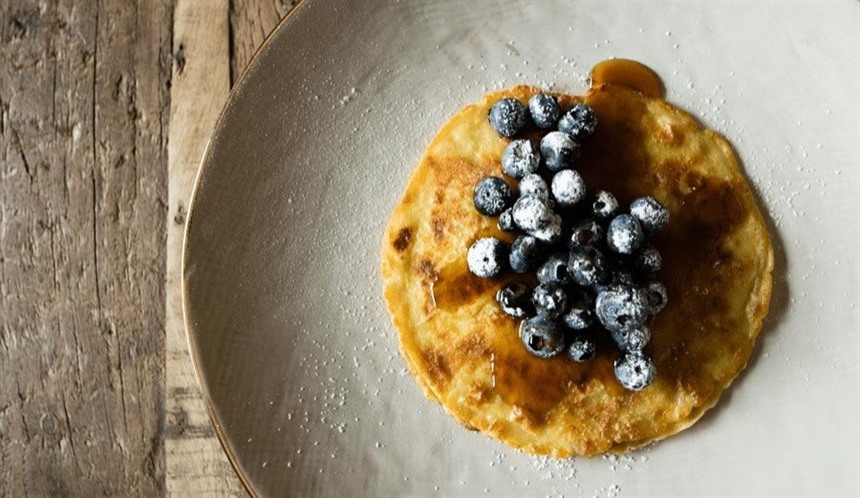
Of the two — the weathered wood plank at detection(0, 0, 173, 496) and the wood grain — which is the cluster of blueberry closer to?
the wood grain

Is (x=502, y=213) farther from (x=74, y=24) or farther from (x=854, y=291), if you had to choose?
(x=74, y=24)

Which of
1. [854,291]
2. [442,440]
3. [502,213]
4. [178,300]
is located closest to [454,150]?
[502,213]

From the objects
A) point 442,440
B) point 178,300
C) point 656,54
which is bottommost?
point 442,440

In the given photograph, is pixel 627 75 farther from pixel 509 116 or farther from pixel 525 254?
pixel 525 254

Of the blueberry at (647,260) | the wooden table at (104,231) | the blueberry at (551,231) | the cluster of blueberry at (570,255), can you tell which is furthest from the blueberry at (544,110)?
the wooden table at (104,231)

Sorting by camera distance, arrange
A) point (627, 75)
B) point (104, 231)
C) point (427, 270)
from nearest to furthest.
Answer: point (427, 270), point (627, 75), point (104, 231)

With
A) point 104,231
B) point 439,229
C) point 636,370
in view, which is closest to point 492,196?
point 439,229
